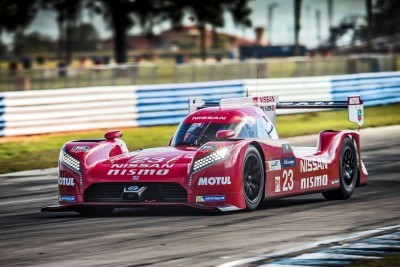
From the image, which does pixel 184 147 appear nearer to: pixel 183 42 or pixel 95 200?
pixel 95 200

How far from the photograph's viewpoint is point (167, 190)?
1136cm

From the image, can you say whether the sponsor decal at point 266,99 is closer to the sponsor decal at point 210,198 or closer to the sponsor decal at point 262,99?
the sponsor decal at point 262,99

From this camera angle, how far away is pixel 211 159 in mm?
11344

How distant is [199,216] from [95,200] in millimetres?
1111

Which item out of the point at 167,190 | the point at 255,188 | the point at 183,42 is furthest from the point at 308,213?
the point at 183,42

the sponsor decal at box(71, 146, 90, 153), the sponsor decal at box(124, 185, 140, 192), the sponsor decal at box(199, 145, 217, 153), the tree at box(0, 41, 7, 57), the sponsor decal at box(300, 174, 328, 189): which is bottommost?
the sponsor decal at box(300, 174, 328, 189)

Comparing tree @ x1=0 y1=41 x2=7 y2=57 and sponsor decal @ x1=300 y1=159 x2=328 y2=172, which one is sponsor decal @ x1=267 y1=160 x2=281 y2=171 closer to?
sponsor decal @ x1=300 y1=159 x2=328 y2=172

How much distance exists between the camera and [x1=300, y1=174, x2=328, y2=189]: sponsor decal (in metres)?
12.7

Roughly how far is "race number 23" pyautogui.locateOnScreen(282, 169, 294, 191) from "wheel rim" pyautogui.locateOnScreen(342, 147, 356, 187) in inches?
49.3

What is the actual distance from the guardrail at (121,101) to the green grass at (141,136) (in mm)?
240

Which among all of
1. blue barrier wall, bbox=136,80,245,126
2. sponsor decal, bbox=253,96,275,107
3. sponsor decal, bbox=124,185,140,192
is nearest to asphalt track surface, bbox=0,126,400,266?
sponsor decal, bbox=124,185,140,192

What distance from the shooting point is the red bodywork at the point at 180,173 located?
11305 mm

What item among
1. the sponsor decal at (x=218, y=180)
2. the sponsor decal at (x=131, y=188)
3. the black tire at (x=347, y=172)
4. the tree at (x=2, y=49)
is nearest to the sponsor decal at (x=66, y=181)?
the sponsor decal at (x=131, y=188)


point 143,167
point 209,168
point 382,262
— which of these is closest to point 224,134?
point 209,168
